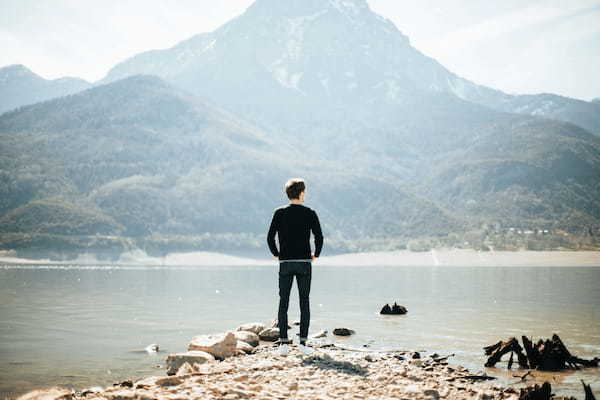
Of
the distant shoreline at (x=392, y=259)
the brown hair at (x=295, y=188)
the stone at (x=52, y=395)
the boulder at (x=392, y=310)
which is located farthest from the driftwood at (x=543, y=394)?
the distant shoreline at (x=392, y=259)

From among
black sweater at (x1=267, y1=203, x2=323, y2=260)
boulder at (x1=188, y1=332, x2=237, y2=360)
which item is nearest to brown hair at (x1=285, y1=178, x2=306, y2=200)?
black sweater at (x1=267, y1=203, x2=323, y2=260)

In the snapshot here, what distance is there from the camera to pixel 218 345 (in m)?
11.9

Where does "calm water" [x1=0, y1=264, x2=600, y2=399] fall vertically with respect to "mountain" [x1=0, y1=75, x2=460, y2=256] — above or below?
below

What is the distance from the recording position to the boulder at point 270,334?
14984 millimetres

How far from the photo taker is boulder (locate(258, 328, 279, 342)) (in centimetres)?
1498

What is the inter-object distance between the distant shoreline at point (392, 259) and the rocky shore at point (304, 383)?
3972 inches

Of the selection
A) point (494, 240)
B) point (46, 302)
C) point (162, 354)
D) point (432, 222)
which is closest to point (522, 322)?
point (162, 354)

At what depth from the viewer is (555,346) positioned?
1084 centimetres

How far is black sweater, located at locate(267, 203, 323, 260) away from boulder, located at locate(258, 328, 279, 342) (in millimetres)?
6011

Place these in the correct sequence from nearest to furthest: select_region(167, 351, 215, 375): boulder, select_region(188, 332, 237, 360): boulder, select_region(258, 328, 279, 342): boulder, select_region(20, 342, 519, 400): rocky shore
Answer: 1. select_region(20, 342, 519, 400): rocky shore
2. select_region(167, 351, 215, 375): boulder
3. select_region(188, 332, 237, 360): boulder
4. select_region(258, 328, 279, 342): boulder

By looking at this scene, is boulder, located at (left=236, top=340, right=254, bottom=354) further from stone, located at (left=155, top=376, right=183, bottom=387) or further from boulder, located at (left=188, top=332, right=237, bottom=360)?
stone, located at (left=155, top=376, right=183, bottom=387)

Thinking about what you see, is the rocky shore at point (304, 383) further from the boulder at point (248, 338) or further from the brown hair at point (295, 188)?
the boulder at point (248, 338)

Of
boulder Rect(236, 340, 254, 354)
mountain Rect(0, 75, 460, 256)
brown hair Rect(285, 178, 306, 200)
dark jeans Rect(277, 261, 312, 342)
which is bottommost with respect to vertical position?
boulder Rect(236, 340, 254, 354)

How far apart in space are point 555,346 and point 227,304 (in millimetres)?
20884
